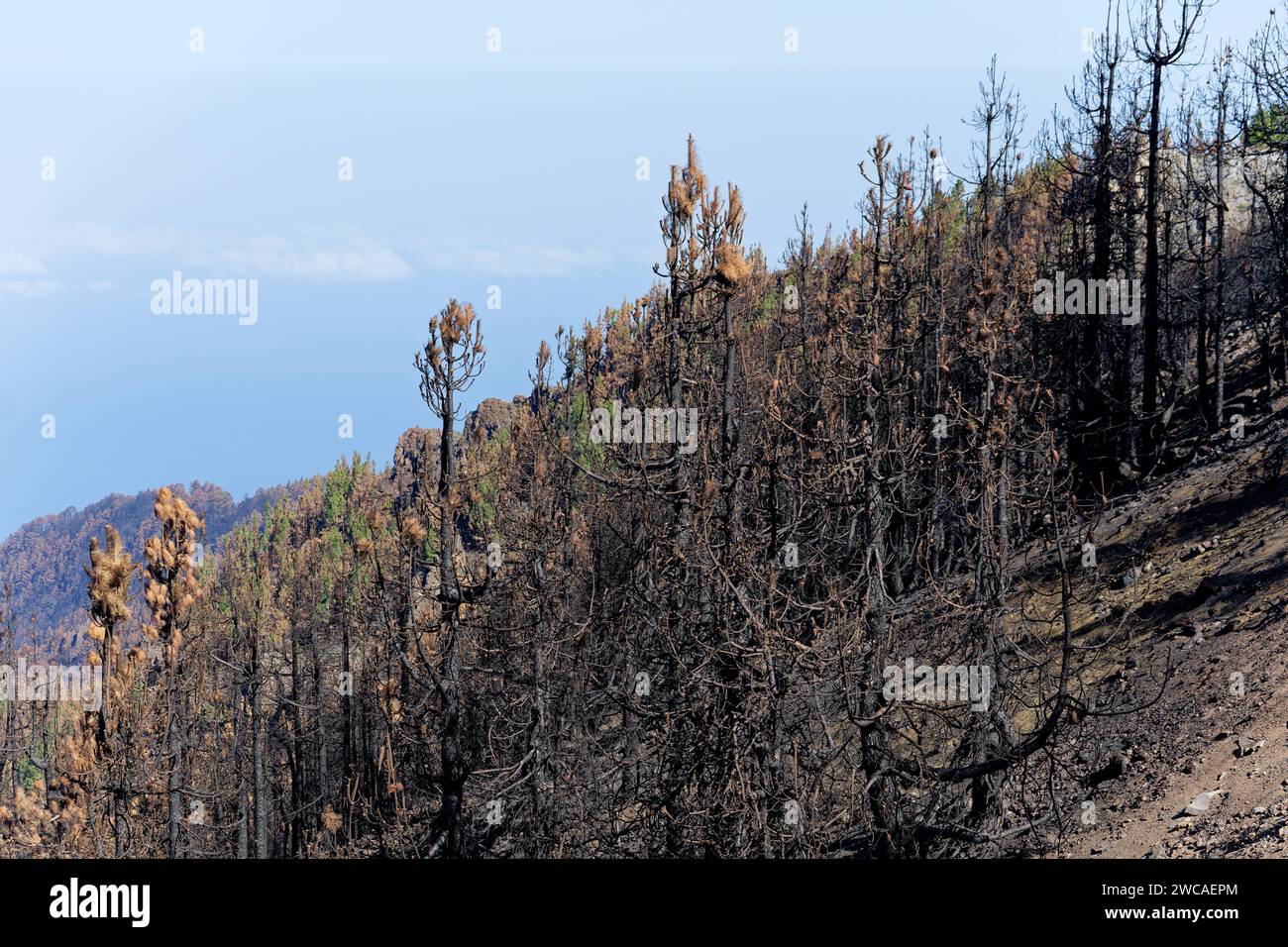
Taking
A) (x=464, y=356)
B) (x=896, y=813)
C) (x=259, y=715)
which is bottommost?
(x=259, y=715)

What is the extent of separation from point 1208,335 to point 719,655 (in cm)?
3085

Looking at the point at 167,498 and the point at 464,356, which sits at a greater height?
the point at 464,356

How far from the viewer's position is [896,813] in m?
10.6

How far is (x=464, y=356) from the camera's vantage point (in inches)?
773
